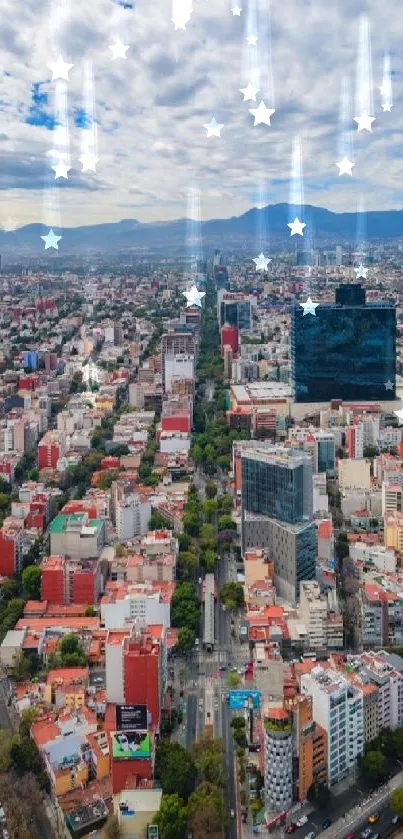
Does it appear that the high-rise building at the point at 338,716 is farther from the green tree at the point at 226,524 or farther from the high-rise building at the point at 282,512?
the green tree at the point at 226,524

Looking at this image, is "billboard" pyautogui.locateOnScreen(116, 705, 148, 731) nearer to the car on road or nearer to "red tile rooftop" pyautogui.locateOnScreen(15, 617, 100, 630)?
the car on road

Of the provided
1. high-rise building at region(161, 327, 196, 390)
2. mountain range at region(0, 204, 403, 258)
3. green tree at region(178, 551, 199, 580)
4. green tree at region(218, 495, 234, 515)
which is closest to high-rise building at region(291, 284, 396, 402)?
mountain range at region(0, 204, 403, 258)

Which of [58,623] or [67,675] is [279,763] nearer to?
[67,675]

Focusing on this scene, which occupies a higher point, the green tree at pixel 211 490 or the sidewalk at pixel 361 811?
the green tree at pixel 211 490

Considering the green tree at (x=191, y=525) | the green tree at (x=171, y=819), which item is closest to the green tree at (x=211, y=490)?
the green tree at (x=191, y=525)

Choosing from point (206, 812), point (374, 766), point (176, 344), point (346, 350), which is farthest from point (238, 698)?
point (176, 344)

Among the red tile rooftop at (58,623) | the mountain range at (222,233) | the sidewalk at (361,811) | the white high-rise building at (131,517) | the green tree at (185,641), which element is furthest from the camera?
the mountain range at (222,233)
